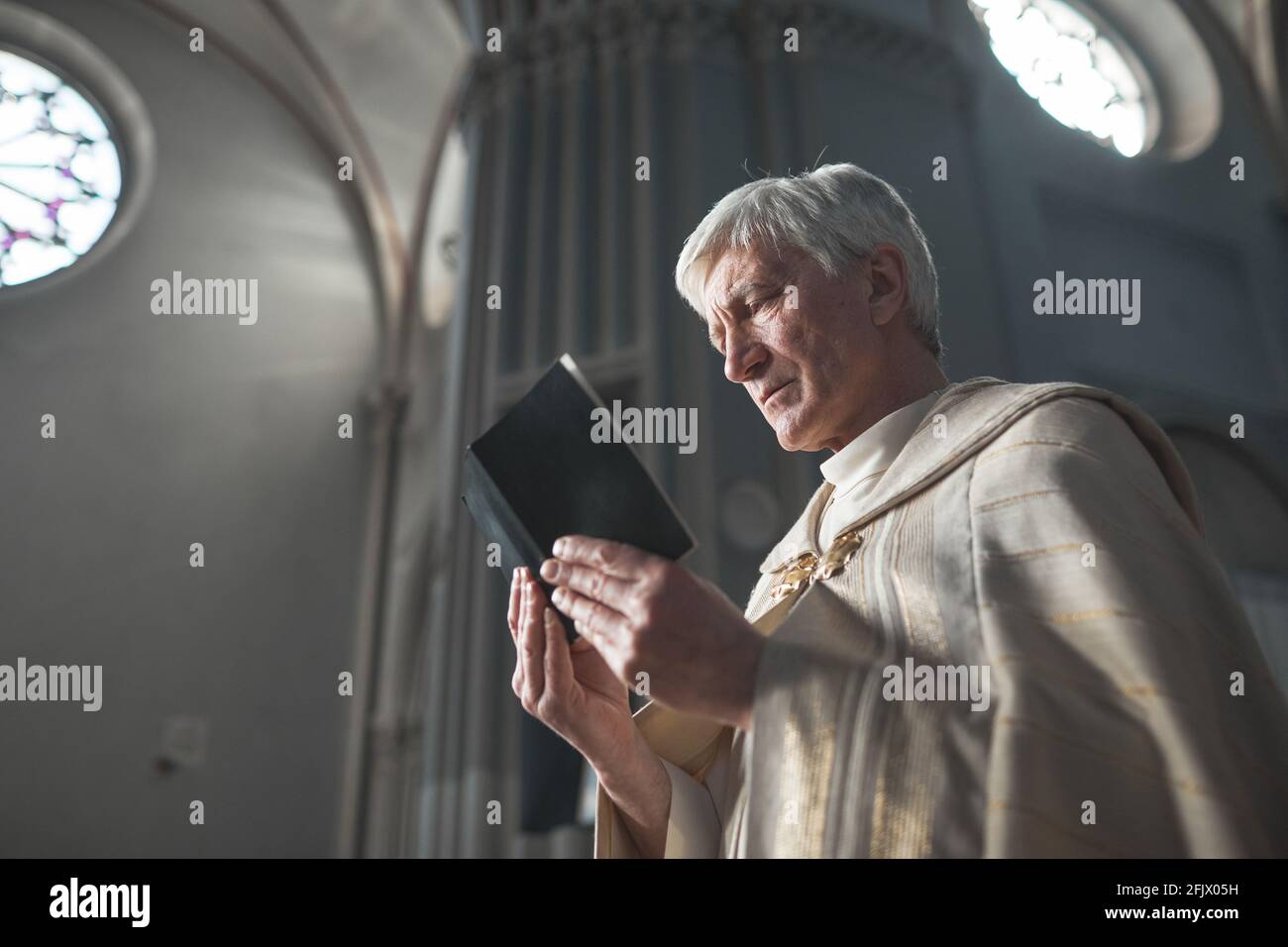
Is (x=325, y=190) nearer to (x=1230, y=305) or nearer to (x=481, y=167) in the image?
(x=481, y=167)

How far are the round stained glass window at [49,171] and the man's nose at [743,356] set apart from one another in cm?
723

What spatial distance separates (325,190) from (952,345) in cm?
655

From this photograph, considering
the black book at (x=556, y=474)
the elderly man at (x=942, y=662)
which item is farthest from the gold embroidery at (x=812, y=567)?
the black book at (x=556, y=474)

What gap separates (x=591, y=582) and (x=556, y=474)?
17cm

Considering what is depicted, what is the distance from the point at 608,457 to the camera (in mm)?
1435

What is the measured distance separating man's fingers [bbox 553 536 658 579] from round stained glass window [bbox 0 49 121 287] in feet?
24.6

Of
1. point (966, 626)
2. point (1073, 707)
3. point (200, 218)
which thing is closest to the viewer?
point (1073, 707)

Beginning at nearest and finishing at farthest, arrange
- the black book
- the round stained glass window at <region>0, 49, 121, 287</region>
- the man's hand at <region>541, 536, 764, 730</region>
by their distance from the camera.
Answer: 1. the man's hand at <region>541, 536, 764, 730</region>
2. the black book
3. the round stained glass window at <region>0, 49, 121, 287</region>

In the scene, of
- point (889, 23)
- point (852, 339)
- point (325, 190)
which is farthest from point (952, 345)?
point (325, 190)

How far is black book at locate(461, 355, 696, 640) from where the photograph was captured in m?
1.43

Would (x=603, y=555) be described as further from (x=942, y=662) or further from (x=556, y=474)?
(x=942, y=662)

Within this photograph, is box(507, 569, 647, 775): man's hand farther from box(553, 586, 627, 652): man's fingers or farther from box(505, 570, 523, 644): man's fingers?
box(553, 586, 627, 652): man's fingers

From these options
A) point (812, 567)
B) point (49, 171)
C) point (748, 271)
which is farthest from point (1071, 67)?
point (812, 567)

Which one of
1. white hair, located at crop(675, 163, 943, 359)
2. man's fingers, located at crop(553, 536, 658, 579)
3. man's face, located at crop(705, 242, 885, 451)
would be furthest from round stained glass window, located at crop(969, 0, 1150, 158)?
man's fingers, located at crop(553, 536, 658, 579)
